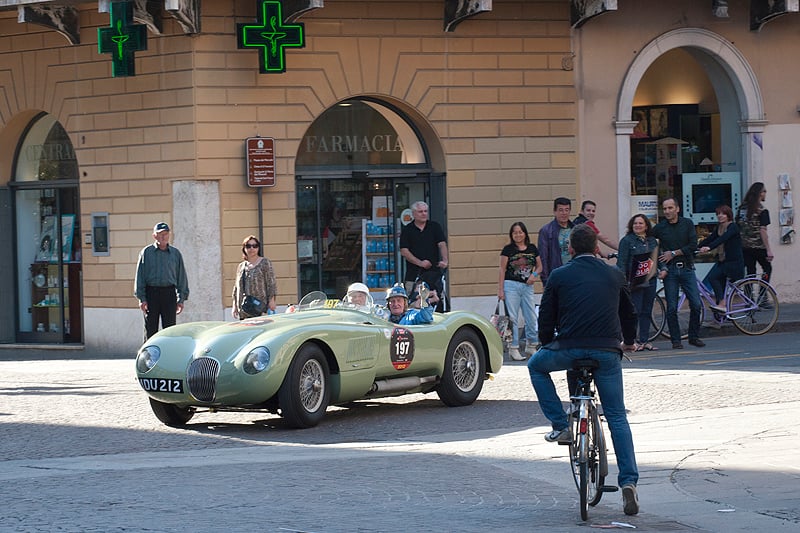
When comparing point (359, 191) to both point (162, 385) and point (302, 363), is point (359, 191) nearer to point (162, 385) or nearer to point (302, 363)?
point (302, 363)

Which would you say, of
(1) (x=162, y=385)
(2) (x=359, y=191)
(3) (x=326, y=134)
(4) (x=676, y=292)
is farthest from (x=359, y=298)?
(2) (x=359, y=191)

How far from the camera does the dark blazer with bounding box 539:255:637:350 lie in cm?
795

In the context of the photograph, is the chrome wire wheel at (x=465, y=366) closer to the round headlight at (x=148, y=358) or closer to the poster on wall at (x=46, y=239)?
the round headlight at (x=148, y=358)

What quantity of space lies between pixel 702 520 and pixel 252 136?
41.7ft

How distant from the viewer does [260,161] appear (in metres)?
19.2

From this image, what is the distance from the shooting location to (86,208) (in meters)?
20.3

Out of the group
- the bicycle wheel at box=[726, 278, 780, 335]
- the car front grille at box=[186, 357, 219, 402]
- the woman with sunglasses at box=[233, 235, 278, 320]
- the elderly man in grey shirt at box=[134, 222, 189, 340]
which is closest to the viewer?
the car front grille at box=[186, 357, 219, 402]

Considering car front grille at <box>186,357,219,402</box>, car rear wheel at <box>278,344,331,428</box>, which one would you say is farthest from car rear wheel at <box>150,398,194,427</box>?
car rear wheel at <box>278,344,331,428</box>

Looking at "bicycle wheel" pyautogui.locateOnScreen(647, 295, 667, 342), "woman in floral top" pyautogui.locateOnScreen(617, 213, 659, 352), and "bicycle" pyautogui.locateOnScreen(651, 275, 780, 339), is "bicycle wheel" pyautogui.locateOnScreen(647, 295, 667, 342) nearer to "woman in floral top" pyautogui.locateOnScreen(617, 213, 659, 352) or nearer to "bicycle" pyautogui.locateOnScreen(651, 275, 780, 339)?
"bicycle" pyautogui.locateOnScreen(651, 275, 780, 339)

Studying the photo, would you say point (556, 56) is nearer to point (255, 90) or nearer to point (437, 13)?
point (437, 13)

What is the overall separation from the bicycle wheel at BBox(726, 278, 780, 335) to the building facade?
10.1 ft

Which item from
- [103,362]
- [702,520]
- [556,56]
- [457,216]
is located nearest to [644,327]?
[457,216]

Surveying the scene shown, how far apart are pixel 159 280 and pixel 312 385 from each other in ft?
15.9

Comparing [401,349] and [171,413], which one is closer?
[171,413]
